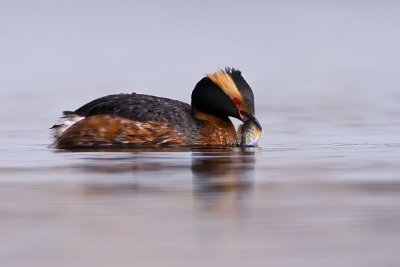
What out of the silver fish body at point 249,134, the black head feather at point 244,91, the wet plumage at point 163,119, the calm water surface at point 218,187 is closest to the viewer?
the calm water surface at point 218,187

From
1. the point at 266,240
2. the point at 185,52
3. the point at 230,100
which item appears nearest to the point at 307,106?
the point at 230,100

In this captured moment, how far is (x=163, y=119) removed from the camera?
13.9 metres

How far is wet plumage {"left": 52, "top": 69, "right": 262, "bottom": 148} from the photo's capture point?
44.9 ft

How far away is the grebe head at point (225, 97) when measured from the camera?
46.9ft

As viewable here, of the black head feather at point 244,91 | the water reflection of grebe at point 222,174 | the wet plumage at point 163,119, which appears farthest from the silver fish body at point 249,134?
the water reflection of grebe at point 222,174

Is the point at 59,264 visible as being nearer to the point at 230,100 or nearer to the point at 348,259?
the point at 348,259

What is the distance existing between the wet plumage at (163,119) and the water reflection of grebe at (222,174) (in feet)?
3.90

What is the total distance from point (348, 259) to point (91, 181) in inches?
140

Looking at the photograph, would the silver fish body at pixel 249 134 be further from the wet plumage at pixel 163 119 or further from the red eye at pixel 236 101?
the red eye at pixel 236 101

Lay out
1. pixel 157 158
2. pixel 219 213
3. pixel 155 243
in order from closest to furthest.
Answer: pixel 155 243
pixel 219 213
pixel 157 158

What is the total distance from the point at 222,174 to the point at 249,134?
3.89 meters

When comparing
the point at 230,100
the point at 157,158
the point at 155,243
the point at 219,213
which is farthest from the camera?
the point at 230,100

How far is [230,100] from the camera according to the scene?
14336 millimetres

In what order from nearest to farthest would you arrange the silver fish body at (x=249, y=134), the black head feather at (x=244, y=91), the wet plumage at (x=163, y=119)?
the silver fish body at (x=249, y=134), the wet plumage at (x=163, y=119), the black head feather at (x=244, y=91)
